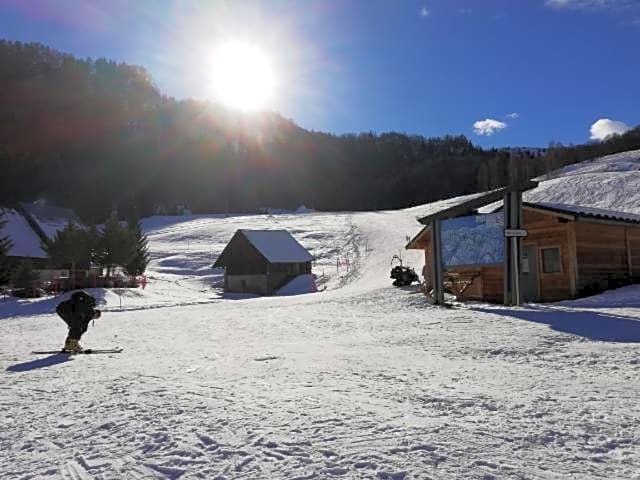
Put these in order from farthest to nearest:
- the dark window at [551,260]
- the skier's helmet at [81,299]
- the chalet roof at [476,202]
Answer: the dark window at [551,260] < the chalet roof at [476,202] < the skier's helmet at [81,299]

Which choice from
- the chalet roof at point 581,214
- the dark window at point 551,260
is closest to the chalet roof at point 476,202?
the chalet roof at point 581,214

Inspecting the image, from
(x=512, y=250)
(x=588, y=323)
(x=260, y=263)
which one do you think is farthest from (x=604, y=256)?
(x=260, y=263)

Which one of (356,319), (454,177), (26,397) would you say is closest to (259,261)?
(356,319)

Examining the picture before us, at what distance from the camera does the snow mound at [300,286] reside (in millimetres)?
41531

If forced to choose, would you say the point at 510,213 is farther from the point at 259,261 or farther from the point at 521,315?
the point at 259,261

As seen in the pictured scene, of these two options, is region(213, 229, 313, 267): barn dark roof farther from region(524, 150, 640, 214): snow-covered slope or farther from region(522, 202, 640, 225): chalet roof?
region(524, 150, 640, 214): snow-covered slope

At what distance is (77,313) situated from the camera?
1152 centimetres

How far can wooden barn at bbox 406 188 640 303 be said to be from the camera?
1578cm

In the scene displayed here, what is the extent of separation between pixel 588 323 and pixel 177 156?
395 feet

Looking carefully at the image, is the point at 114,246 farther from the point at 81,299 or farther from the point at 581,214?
the point at 581,214

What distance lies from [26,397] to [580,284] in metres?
16.0

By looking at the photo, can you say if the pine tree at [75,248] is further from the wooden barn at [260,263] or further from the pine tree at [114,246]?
the wooden barn at [260,263]

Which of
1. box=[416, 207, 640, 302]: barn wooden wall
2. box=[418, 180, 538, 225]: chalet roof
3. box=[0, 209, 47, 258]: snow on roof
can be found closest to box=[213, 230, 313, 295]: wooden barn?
box=[0, 209, 47, 258]: snow on roof

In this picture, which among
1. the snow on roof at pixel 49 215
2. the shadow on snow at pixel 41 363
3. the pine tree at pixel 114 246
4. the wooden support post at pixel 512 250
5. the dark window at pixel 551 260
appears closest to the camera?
the shadow on snow at pixel 41 363
